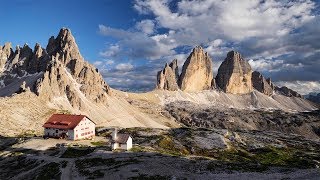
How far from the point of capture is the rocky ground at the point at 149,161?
76875 mm

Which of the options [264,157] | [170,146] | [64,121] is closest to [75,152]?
[64,121]

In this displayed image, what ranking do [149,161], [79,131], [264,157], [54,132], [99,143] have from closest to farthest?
[149,161]
[99,143]
[79,131]
[54,132]
[264,157]

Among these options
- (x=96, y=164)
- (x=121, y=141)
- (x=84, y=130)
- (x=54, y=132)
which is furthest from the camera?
(x=84, y=130)

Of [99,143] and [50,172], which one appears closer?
[50,172]

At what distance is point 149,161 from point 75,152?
1208 inches

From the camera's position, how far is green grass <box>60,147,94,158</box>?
109062mm

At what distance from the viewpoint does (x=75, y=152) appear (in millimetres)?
112500

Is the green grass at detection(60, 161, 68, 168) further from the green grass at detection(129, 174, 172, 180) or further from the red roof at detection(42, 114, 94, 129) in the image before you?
the red roof at detection(42, 114, 94, 129)

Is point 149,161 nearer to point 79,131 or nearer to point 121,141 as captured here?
point 121,141

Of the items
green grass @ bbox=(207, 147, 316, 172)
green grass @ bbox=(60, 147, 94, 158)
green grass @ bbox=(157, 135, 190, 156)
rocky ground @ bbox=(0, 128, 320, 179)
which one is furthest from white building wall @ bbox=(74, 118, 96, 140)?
green grass @ bbox=(207, 147, 316, 172)

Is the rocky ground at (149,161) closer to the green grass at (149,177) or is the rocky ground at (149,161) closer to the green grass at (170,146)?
the green grass at (170,146)

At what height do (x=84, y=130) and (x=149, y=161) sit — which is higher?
(x=84, y=130)

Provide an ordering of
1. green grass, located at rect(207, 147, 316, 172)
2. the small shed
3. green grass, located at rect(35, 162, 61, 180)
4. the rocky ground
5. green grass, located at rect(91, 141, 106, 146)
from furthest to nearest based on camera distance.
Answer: green grass, located at rect(91, 141, 106, 146)
green grass, located at rect(207, 147, 316, 172)
the small shed
green grass, located at rect(35, 162, 61, 180)
the rocky ground

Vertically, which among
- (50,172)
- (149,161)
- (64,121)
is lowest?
(50,172)
